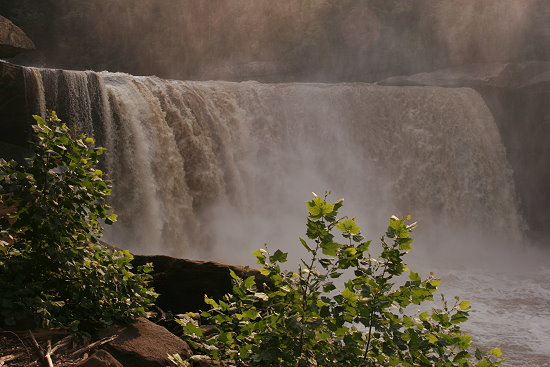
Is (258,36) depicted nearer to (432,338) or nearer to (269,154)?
(269,154)

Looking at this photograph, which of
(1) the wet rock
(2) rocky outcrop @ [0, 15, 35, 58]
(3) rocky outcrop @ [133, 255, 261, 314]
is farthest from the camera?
(2) rocky outcrop @ [0, 15, 35, 58]

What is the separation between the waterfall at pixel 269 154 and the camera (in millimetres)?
10758

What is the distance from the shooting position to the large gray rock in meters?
2.95

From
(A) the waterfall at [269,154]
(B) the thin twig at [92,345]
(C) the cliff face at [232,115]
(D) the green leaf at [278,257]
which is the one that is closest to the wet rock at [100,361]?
(B) the thin twig at [92,345]

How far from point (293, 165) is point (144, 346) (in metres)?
11.7

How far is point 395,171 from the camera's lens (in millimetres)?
15617

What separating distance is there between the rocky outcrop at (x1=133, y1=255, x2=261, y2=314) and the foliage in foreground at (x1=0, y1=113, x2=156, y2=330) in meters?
1.84

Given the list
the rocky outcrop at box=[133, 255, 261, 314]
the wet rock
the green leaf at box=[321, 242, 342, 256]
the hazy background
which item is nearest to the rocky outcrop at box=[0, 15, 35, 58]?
the hazy background

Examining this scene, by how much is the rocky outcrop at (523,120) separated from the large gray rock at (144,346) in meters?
15.8

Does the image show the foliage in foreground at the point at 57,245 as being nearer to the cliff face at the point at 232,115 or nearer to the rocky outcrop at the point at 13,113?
the rocky outcrop at the point at 13,113

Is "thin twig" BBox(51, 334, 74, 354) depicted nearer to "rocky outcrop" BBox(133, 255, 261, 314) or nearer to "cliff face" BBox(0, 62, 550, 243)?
"rocky outcrop" BBox(133, 255, 261, 314)

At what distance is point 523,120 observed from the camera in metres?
17.5

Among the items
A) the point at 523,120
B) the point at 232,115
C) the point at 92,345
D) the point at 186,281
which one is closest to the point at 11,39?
the point at 232,115

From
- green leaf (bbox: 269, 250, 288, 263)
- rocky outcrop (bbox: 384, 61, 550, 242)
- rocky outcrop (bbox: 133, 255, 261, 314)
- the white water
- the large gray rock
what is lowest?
the large gray rock
